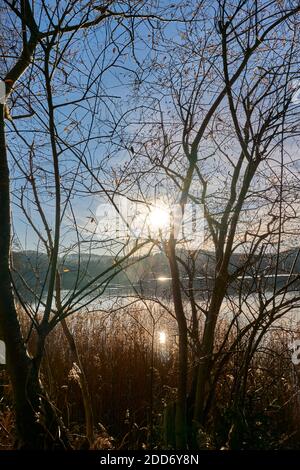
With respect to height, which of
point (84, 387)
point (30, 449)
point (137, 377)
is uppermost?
point (84, 387)

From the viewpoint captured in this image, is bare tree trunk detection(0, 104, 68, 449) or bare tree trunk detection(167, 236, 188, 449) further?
bare tree trunk detection(167, 236, 188, 449)

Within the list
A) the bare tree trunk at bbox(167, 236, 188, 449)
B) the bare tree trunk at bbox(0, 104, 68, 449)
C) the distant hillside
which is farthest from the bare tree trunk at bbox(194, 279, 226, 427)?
the bare tree trunk at bbox(0, 104, 68, 449)

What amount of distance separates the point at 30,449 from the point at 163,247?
1147 mm

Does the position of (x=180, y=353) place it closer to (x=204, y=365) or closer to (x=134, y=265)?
(x=204, y=365)

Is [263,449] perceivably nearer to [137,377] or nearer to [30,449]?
[30,449]

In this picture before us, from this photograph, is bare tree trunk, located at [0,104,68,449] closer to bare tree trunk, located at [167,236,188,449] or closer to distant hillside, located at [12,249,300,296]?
distant hillside, located at [12,249,300,296]

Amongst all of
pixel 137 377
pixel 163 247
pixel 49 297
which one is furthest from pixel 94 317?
pixel 49 297

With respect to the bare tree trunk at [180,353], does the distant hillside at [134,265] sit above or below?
above

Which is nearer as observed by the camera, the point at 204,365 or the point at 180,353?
the point at 180,353

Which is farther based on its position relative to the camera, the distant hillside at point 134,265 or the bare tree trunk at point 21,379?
the distant hillside at point 134,265

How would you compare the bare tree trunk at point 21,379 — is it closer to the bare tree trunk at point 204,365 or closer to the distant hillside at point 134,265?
the distant hillside at point 134,265

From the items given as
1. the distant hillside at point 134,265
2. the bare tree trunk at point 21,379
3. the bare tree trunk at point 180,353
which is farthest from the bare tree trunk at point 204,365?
the bare tree trunk at point 21,379

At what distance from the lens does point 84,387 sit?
2.27m

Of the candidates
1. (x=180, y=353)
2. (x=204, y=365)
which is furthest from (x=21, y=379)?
(x=204, y=365)
